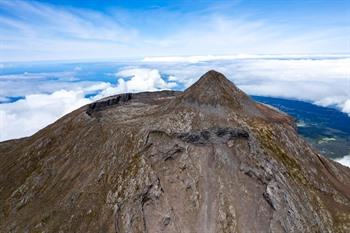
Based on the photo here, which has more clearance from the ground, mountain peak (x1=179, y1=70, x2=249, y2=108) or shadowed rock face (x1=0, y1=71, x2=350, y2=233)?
mountain peak (x1=179, y1=70, x2=249, y2=108)

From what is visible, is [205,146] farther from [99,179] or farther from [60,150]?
[60,150]

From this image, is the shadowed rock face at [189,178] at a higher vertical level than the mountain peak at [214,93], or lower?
lower

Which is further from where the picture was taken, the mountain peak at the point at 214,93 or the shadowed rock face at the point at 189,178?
the mountain peak at the point at 214,93

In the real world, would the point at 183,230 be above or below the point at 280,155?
below

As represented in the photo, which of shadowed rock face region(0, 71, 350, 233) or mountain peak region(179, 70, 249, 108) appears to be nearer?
shadowed rock face region(0, 71, 350, 233)

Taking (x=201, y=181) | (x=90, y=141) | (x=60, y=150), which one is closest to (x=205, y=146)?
(x=201, y=181)

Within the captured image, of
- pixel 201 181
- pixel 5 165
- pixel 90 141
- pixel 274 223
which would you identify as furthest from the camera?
pixel 5 165

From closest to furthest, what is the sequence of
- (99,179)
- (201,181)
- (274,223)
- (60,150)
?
(274,223) → (201,181) → (99,179) → (60,150)

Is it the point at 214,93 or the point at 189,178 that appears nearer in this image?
the point at 189,178
